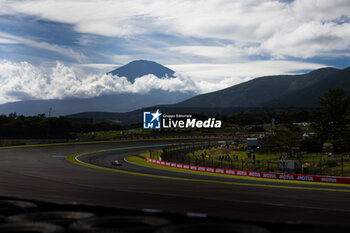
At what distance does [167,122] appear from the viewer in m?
97.6

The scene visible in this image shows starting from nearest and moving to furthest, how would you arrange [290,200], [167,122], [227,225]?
[227,225] < [290,200] < [167,122]

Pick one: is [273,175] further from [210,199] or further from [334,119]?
[334,119]

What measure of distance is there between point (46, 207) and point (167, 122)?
8987cm

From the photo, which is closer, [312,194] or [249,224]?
[249,224]

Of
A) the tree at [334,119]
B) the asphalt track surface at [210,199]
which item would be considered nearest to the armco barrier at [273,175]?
the asphalt track surface at [210,199]

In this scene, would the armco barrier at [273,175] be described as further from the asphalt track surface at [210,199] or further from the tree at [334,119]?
the tree at [334,119]

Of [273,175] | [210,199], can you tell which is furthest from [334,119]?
[210,199]

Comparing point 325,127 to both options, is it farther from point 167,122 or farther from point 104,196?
point 104,196

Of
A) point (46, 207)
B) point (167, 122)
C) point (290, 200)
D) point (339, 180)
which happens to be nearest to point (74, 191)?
point (290, 200)

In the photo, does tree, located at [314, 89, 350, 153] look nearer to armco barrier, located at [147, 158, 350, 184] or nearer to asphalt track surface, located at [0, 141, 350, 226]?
armco barrier, located at [147, 158, 350, 184]

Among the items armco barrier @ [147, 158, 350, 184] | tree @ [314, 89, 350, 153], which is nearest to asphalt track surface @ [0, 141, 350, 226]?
armco barrier @ [147, 158, 350, 184]

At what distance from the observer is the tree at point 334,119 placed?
219 feet

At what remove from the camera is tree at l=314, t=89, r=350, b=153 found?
66.6m

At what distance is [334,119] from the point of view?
6931 centimetres
